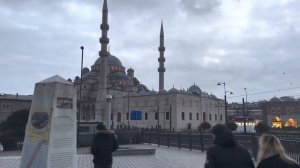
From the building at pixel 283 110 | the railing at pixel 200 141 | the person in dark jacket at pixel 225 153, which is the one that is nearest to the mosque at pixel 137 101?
the building at pixel 283 110

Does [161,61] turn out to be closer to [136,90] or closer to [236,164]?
[136,90]

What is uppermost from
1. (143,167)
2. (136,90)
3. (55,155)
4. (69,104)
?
(136,90)

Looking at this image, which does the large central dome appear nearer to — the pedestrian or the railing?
the railing

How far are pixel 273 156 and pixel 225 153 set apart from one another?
517mm

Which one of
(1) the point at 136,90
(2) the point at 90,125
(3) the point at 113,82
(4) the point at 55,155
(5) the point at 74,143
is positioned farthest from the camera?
(1) the point at 136,90

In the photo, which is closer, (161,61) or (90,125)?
(90,125)

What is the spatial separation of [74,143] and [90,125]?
1742 centimetres

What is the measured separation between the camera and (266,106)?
242ft

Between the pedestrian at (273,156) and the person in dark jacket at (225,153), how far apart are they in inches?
9.0

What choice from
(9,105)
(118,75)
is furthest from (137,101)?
(9,105)

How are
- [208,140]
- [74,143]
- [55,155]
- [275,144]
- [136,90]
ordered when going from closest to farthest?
[275,144] → [55,155] → [74,143] → [208,140] → [136,90]

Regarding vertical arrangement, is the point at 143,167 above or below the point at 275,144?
below

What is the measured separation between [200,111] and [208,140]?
56.0m

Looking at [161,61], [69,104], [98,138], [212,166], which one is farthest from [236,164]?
[161,61]
